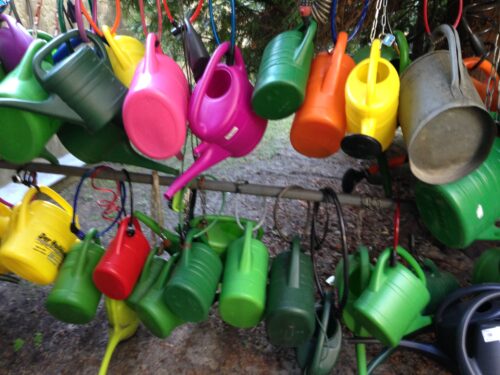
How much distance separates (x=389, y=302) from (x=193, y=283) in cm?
49

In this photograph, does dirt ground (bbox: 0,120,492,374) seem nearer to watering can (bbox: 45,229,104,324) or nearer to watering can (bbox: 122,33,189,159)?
watering can (bbox: 45,229,104,324)

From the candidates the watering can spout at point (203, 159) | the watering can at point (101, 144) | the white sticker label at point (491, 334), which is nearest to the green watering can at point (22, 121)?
the watering can at point (101, 144)

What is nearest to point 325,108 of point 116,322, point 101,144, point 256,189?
point 256,189

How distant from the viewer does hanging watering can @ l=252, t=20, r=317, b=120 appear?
2.68 feet

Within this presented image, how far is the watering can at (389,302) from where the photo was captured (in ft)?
2.97

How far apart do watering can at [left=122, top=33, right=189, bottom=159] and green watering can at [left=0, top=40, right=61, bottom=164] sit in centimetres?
21

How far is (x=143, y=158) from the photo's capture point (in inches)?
41.8

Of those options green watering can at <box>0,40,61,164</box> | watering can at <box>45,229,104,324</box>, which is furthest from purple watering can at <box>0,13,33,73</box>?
watering can at <box>45,229,104,324</box>

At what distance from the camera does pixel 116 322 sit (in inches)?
45.4

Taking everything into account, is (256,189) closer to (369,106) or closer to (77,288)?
(369,106)

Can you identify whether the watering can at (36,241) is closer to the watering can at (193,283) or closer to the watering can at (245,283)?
the watering can at (193,283)

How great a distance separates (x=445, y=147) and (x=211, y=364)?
97 centimetres

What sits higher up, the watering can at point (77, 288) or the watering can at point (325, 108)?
the watering can at point (325, 108)

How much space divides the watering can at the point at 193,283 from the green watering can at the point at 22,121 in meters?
0.44
